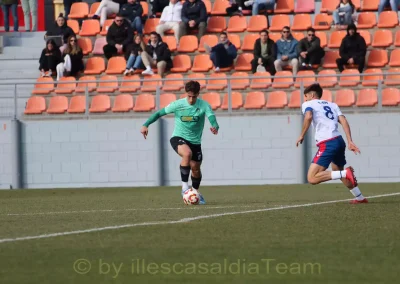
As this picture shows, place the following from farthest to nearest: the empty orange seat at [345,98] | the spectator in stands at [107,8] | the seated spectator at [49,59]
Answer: the spectator in stands at [107,8] < the seated spectator at [49,59] < the empty orange seat at [345,98]

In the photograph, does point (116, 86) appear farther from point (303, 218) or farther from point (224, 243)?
point (224, 243)

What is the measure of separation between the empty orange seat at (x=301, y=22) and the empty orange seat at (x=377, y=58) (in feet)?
6.63

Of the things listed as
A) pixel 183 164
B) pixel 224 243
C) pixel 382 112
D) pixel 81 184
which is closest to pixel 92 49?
pixel 81 184

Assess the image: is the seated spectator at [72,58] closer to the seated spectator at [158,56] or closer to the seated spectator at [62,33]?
the seated spectator at [62,33]

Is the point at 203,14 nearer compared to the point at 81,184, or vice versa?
the point at 81,184

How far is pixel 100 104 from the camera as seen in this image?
83.6 feet

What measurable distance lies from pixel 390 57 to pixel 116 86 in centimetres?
671

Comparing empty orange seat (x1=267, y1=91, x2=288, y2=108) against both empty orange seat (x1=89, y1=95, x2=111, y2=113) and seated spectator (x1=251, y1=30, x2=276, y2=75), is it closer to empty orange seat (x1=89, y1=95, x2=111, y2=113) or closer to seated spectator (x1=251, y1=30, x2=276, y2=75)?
seated spectator (x1=251, y1=30, x2=276, y2=75)

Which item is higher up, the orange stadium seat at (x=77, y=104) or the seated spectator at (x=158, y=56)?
the seated spectator at (x=158, y=56)

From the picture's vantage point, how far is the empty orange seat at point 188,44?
2709 centimetres

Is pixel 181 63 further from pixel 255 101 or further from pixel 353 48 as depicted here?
pixel 353 48

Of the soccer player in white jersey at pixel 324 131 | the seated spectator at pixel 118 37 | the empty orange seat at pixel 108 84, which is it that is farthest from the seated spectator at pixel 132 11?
the soccer player in white jersey at pixel 324 131

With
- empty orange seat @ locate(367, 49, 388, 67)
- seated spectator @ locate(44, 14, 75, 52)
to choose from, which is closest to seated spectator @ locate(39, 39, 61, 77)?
seated spectator @ locate(44, 14, 75, 52)

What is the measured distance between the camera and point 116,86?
84.4 feet
